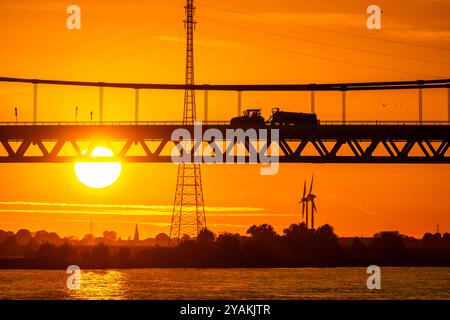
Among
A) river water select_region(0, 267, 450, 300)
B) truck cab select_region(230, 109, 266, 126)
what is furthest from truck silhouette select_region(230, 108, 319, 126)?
river water select_region(0, 267, 450, 300)

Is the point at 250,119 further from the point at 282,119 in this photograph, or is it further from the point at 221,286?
the point at 221,286

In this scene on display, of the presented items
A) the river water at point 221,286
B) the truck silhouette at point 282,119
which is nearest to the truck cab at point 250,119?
the truck silhouette at point 282,119

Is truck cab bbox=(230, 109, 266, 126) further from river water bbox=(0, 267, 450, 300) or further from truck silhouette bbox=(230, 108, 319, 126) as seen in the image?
river water bbox=(0, 267, 450, 300)

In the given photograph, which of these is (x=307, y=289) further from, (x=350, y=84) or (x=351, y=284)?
(x=350, y=84)

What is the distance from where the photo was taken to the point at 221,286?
A: 453 ft

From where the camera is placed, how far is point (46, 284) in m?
146

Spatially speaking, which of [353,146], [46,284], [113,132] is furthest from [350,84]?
[46,284]

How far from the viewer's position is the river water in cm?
12038

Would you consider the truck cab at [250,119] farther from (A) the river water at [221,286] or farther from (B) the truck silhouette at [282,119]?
(A) the river water at [221,286]

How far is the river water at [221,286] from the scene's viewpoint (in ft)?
395

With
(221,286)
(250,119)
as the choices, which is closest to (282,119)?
(250,119)

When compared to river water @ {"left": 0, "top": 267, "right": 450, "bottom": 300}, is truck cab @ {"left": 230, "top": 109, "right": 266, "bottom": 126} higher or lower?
higher
